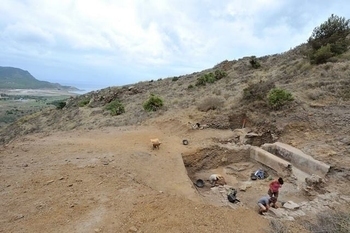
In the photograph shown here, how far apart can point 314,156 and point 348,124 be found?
2117 mm

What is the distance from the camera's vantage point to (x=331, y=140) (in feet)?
33.8

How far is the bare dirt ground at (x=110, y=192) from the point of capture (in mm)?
5922

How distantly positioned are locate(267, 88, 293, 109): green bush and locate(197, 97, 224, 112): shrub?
9.34 ft

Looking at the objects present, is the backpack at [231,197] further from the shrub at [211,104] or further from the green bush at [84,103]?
the green bush at [84,103]

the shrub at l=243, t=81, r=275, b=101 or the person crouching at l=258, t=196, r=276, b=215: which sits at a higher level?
the shrub at l=243, t=81, r=275, b=101

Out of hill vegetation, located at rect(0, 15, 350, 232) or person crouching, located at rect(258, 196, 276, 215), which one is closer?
person crouching, located at rect(258, 196, 276, 215)

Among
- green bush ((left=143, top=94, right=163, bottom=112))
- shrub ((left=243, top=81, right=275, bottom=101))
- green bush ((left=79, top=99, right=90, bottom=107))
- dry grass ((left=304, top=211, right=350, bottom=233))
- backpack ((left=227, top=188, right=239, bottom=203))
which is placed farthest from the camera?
green bush ((left=79, top=99, right=90, bottom=107))

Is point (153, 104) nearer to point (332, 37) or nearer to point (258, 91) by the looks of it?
point (258, 91)

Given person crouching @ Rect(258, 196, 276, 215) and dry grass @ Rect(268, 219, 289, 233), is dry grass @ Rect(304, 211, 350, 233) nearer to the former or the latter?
dry grass @ Rect(268, 219, 289, 233)

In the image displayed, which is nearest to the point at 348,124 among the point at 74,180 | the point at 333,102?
the point at 333,102

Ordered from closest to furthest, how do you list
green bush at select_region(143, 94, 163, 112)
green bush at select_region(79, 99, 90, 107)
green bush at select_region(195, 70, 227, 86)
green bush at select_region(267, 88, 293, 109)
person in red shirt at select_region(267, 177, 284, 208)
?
1. person in red shirt at select_region(267, 177, 284, 208)
2. green bush at select_region(267, 88, 293, 109)
3. green bush at select_region(143, 94, 163, 112)
4. green bush at select_region(195, 70, 227, 86)
5. green bush at select_region(79, 99, 90, 107)

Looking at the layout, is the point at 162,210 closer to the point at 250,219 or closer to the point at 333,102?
the point at 250,219

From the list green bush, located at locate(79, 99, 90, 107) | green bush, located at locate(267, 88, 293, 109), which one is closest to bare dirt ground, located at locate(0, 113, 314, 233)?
green bush, located at locate(267, 88, 293, 109)

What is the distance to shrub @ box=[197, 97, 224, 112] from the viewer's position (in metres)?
15.7
